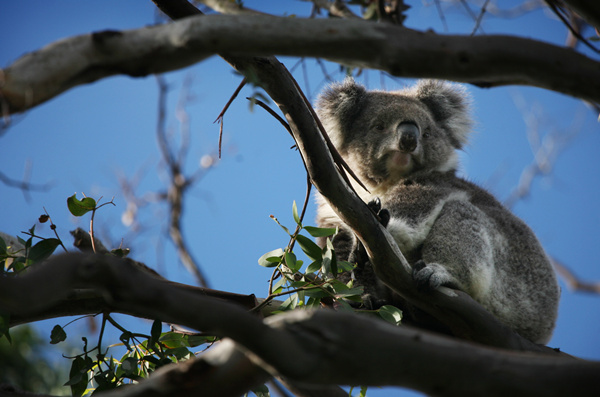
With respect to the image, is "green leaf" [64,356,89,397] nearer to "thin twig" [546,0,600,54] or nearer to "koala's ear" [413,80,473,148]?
"thin twig" [546,0,600,54]

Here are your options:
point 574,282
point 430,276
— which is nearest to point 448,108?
point 430,276

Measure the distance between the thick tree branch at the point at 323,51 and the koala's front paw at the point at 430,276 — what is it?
1364 millimetres

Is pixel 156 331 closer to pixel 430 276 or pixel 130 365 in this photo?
pixel 130 365

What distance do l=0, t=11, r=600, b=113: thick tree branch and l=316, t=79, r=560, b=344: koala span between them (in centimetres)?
136

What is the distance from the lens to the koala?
337 cm

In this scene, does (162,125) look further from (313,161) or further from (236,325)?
(236,325)

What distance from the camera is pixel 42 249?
97.8 inches

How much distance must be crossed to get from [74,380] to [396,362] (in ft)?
5.61

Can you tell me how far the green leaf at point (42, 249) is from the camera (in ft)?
8.05

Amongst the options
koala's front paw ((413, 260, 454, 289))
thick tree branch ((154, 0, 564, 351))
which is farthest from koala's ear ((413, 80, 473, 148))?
thick tree branch ((154, 0, 564, 351))

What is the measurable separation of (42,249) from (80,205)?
25cm

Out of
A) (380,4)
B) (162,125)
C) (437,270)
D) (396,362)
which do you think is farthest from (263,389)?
(162,125)

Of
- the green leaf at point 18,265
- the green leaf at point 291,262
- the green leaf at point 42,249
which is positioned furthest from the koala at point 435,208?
the green leaf at point 18,265

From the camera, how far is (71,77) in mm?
1495
